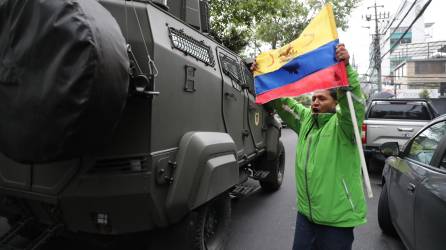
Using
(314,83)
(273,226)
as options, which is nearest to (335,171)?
(314,83)

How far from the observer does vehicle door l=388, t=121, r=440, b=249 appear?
3275mm

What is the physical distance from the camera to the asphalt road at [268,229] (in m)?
4.61

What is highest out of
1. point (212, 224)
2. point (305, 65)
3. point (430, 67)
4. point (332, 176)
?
point (430, 67)

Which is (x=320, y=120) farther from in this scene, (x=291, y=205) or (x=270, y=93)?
(x=291, y=205)

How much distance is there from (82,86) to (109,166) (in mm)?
765

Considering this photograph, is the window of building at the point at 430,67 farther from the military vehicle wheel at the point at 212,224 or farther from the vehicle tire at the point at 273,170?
the military vehicle wheel at the point at 212,224

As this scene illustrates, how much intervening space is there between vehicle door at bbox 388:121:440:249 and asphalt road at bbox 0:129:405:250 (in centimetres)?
83

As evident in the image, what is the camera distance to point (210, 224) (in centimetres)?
373

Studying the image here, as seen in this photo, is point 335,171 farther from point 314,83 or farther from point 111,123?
point 111,123

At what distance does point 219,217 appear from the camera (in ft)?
12.8

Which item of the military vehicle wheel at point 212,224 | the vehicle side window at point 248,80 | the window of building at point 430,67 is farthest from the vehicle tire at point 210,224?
the window of building at point 430,67

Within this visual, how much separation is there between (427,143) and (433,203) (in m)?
1.14

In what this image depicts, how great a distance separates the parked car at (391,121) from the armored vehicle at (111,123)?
5534 mm

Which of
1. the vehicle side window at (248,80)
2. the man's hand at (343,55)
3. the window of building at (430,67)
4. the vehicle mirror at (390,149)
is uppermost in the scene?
the window of building at (430,67)
